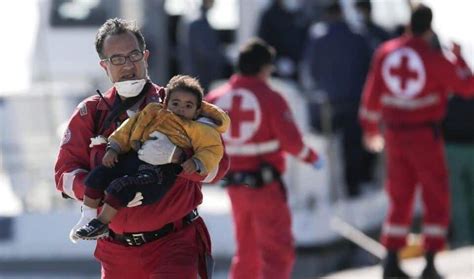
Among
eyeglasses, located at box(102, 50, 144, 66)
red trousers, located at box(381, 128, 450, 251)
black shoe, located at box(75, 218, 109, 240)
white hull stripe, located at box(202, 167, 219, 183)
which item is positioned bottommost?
red trousers, located at box(381, 128, 450, 251)

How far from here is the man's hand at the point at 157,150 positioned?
5.60 meters

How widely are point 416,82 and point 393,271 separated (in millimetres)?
1250

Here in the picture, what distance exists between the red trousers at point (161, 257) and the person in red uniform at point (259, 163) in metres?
2.52

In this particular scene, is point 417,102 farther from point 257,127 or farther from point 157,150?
point 157,150

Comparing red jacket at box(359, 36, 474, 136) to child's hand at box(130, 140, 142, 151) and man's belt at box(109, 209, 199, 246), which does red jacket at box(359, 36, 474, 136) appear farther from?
child's hand at box(130, 140, 142, 151)

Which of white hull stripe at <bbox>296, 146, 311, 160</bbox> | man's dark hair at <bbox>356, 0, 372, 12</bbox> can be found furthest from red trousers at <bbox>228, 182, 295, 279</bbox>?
man's dark hair at <bbox>356, 0, 372, 12</bbox>

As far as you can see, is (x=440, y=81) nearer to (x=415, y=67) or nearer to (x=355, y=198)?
(x=415, y=67)

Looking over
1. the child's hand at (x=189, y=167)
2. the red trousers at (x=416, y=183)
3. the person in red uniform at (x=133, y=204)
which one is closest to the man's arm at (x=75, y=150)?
the person in red uniform at (x=133, y=204)

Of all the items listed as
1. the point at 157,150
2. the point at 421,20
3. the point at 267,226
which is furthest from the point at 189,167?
the point at 421,20

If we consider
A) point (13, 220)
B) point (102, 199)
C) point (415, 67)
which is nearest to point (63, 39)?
point (13, 220)

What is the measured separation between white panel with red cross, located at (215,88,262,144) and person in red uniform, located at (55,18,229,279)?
2.59 m

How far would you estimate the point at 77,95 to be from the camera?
42.0 ft

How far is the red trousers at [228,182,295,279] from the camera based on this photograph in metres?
8.49

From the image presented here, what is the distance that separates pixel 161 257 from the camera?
18.9 feet
